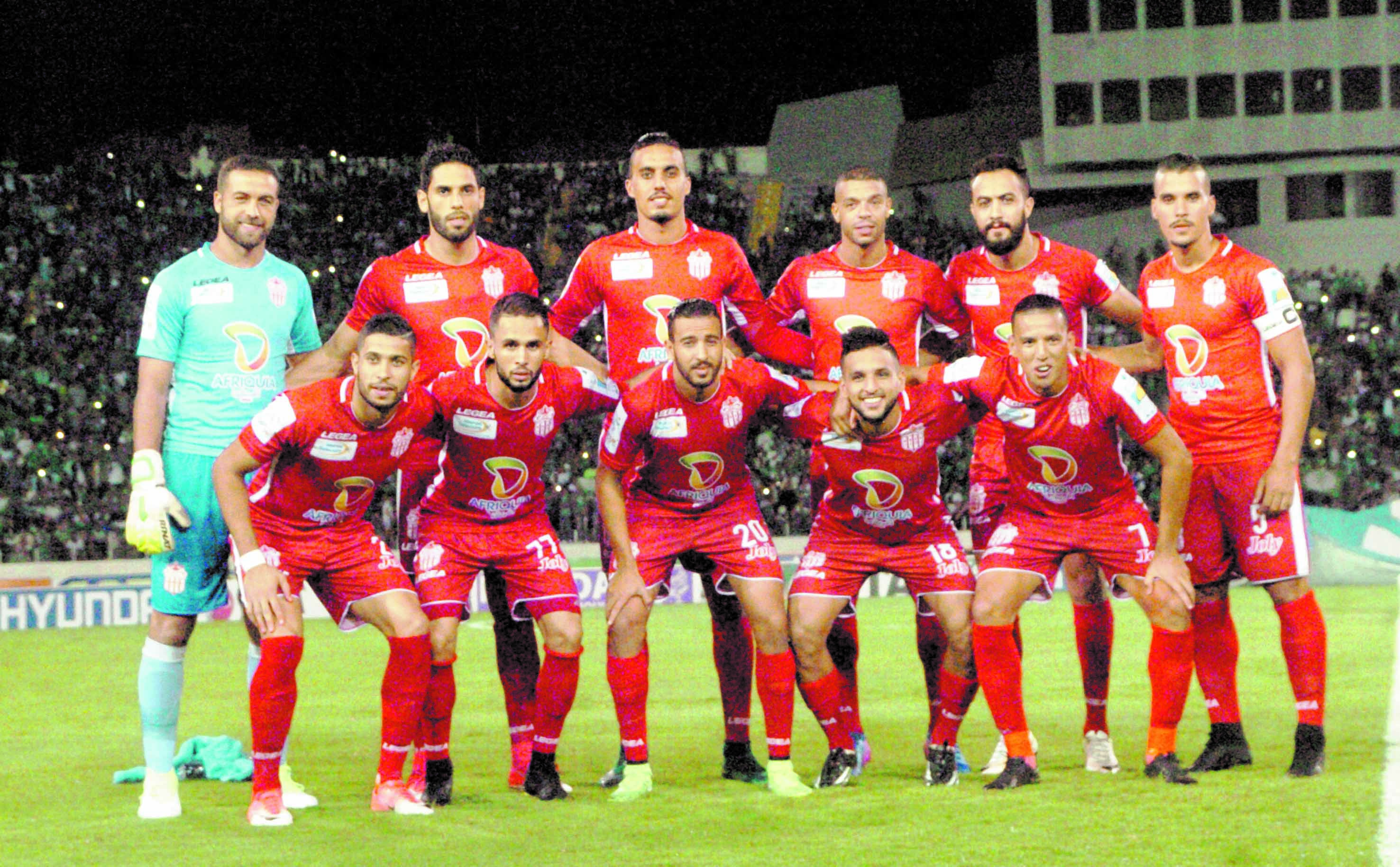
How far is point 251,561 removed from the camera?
A: 554 cm

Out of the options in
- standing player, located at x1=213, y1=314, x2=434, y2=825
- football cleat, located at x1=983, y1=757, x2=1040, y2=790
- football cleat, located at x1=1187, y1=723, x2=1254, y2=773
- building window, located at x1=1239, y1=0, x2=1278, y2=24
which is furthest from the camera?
building window, located at x1=1239, y1=0, x2=1278, y2=24

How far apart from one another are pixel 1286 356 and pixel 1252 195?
79.3ft

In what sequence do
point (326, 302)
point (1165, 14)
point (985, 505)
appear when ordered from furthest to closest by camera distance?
1. point (1165, 14)
2. point (326, 302)
3. point (985, 505)

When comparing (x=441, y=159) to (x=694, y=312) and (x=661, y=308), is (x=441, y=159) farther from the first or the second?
(x=694, y=312)

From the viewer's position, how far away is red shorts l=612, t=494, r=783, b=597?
20.4ft

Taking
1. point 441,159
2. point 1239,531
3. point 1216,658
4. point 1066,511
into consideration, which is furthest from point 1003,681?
point 441,159

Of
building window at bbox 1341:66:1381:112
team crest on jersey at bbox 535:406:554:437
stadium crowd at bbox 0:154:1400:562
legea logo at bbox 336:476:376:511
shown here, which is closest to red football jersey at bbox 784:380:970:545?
team crest on jersey at bbox 535:406:554:437

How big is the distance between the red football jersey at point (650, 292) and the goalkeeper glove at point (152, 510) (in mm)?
1730

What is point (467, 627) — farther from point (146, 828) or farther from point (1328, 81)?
point (1328, 81)

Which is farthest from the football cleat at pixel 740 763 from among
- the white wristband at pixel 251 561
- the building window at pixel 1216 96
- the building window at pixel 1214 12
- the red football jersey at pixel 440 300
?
the building window at pixel 1216 96

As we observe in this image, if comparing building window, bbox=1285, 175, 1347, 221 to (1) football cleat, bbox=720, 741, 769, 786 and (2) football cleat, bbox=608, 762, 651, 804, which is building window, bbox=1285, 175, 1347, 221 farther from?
(2) football cleat, bbox=608, 762, 651, 804

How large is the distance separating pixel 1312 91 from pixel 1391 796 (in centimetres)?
2324

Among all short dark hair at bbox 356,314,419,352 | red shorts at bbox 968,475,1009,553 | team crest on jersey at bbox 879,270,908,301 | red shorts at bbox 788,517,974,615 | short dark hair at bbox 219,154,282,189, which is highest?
short dark hair at bbox 219,154,282,189

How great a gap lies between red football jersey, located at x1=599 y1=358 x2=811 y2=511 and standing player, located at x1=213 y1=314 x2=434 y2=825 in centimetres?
76
